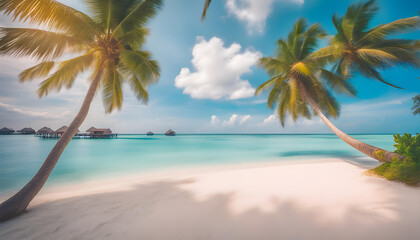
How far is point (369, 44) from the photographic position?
646 centimetres

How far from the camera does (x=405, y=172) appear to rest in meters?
3.50

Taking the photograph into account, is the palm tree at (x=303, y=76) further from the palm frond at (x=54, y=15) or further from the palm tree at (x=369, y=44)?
the palm frond at (x=54, y=15)

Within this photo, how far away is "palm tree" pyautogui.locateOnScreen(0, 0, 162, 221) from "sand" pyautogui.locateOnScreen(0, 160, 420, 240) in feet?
3.03

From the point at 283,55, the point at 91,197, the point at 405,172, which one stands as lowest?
the point at 91,197

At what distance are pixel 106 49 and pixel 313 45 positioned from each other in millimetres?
9997

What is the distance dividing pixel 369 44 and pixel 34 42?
38.5 ft

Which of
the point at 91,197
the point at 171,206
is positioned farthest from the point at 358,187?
the point at 91,197

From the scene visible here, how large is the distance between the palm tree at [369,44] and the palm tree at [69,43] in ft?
26.4

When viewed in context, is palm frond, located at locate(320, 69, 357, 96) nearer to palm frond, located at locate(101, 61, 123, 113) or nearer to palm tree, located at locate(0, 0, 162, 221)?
→ palm tree, located at locate(0, 0, 162, 221)

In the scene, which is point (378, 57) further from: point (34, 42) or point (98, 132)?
point (98, 132)

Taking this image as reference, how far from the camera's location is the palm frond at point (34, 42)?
321 centimetres

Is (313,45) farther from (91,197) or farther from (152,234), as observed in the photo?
(91,197)

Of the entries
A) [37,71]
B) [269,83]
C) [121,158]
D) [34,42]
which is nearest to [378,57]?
[269,83]

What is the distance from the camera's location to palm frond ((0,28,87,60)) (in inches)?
126
